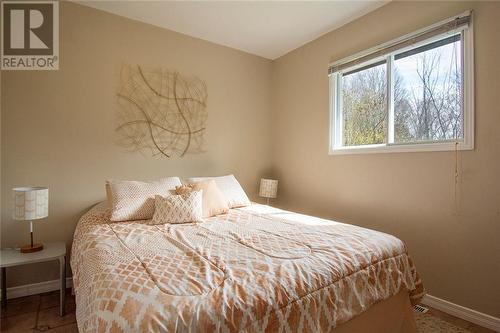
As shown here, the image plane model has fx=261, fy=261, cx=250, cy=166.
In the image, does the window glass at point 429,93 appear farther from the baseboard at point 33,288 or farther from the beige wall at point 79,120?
the baseboard at point 33,288

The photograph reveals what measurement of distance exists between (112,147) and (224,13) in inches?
66.5

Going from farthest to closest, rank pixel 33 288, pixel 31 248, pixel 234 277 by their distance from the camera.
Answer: pixel 33 288
pixel 31 248
pixel 234 277

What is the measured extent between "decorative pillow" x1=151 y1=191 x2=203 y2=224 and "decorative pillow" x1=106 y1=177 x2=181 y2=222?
109mm

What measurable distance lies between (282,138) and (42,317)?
115 inches

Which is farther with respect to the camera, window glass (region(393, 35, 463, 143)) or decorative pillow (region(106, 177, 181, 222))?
decorative pillow (region(106, 177, 181, 222))

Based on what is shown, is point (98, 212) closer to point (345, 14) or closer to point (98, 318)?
point (98, 318)

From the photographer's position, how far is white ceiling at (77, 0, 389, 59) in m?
2.38

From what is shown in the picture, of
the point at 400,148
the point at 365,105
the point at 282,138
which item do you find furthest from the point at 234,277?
the point at 282,138

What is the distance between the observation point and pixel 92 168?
7.98ft

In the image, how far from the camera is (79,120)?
2369mm

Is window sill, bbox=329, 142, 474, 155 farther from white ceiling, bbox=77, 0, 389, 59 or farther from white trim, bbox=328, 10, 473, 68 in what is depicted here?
white ceiling, bbox=77, 0, 389, 59

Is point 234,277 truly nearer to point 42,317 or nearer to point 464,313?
point 42,317

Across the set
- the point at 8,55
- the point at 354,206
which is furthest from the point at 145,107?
the point at 354,206

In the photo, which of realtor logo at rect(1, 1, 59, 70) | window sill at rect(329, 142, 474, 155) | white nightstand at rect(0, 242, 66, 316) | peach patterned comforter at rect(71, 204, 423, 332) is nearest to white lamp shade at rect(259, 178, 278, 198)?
window sill at rect(329, 142, 474, 155)
